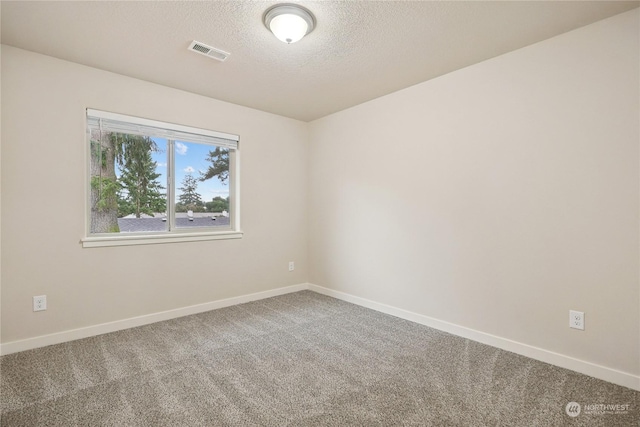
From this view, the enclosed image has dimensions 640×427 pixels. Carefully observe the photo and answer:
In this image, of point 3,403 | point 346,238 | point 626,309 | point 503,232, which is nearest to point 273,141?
point 346,238

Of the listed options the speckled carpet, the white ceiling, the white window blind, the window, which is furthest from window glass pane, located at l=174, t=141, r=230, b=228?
the speckled carpet

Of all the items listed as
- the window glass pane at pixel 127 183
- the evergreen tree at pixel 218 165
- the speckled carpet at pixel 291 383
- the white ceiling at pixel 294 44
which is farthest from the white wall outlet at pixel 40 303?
the white ceiling at pixel 294 44

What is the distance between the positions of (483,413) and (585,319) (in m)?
1.07

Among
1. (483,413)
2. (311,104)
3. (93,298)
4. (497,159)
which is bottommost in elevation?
(483,413)

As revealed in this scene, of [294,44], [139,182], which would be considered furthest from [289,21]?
[139,182]

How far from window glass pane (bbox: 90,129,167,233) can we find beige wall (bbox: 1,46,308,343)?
0.21 meters

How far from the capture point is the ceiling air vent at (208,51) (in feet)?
7.75

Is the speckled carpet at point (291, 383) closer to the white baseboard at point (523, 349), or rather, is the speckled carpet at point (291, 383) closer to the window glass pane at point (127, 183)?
the white baseboard at point (523, 349)

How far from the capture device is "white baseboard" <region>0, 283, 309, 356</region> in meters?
2.45

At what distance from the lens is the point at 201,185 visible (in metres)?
3.62

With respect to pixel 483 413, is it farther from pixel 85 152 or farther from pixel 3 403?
pixel 85 152

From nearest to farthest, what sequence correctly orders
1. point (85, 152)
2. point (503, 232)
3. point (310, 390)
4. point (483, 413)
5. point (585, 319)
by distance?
point (483, 413) → point (310, 390) → point (585, 319) → point (503, 232) → point (85, 152)

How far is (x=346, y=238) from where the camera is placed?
12.7 ft

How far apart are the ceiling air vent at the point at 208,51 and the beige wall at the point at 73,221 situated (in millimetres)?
933
